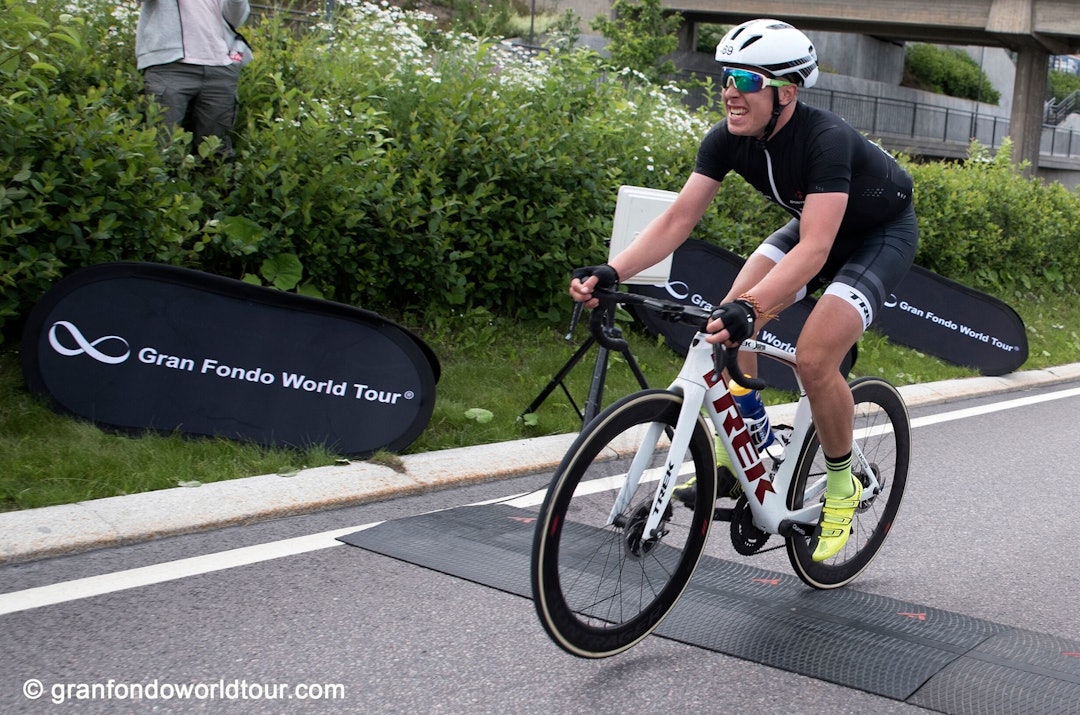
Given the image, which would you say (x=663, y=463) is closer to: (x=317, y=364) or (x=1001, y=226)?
(x=317, y=364)

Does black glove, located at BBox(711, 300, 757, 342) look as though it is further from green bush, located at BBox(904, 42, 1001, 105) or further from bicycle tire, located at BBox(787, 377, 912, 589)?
green bush, located at BBox(904, 42, 1001, 105)

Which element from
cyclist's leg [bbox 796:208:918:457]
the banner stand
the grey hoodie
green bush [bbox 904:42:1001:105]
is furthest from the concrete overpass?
cyclist's leg [bbox 796:208:918:457]

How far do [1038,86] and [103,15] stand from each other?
39.3 meters

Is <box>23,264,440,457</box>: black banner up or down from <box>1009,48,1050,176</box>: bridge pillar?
down

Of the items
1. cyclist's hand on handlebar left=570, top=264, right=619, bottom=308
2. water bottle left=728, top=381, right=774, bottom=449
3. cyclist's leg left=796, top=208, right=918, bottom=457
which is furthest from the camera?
water bottle left=728, top=381, right=774, bottom=449

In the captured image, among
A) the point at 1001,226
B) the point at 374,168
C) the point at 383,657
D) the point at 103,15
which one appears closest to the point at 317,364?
the point at 374,168

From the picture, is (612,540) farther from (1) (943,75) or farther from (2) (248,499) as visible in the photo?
(1) (943,75)

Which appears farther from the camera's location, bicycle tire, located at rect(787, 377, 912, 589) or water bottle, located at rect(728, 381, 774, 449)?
bicycle tire, located at rect(787, 377, 912, 589)

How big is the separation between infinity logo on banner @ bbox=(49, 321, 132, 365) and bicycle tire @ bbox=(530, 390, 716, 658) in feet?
9.63

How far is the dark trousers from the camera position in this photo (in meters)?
7.17

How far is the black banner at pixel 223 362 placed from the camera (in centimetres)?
559

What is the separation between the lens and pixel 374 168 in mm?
7324

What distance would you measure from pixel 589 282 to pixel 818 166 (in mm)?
861

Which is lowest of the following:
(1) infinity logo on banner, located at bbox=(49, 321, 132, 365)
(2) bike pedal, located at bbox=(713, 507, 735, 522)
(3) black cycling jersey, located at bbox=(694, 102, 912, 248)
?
(2) bike pedal, located at bbox=(713, 507, 735, 522)
